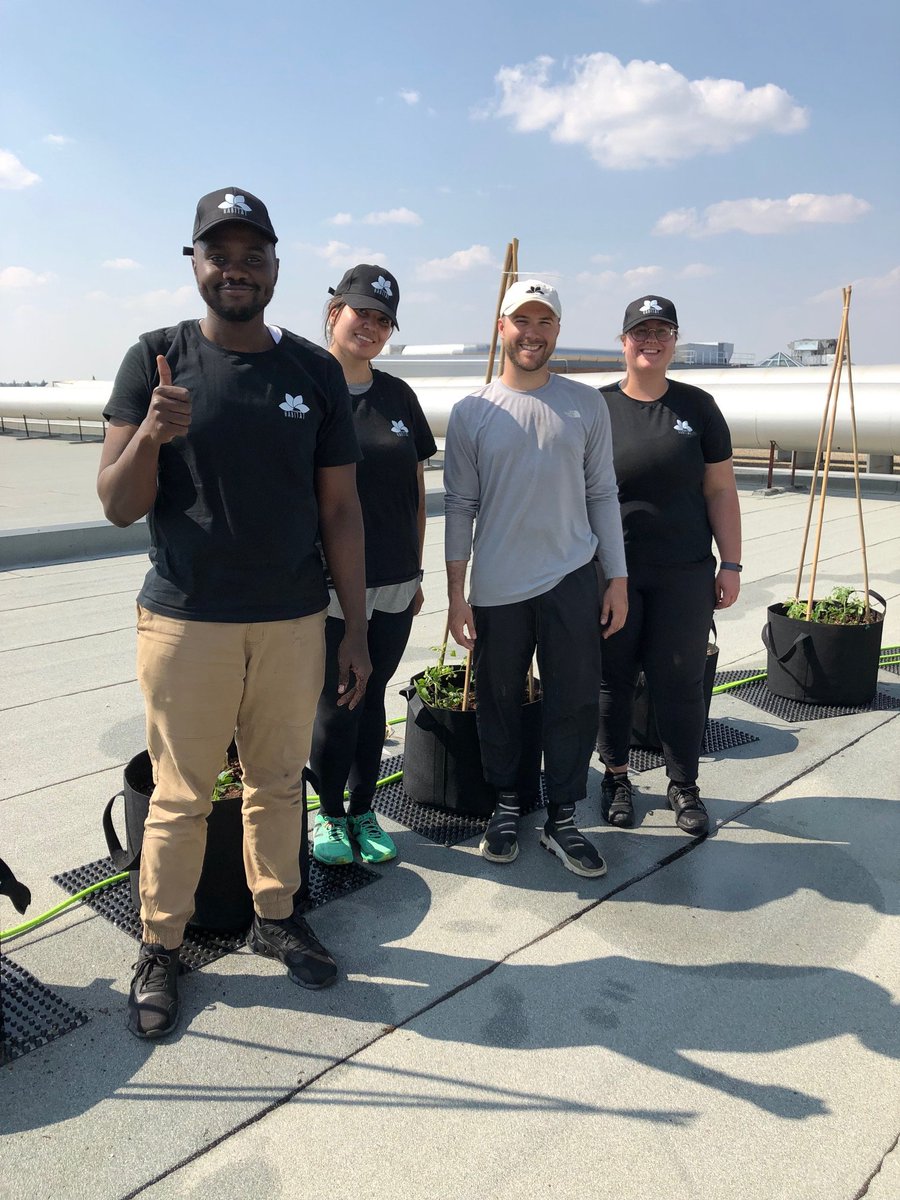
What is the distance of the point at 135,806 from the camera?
2688 millimetres

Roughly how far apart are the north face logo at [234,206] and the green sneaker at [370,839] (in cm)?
202

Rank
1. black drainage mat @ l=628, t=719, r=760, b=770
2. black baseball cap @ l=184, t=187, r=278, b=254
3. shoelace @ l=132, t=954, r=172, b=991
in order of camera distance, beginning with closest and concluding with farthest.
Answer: black baseball cap @ l=184, t=187, r=278, b=254 < shoelace @ l=132, t=954, r=172, b=991 < black drainage mat @ l=628, t=719, r=760, b=770

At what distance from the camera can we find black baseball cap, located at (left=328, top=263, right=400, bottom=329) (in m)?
2.78

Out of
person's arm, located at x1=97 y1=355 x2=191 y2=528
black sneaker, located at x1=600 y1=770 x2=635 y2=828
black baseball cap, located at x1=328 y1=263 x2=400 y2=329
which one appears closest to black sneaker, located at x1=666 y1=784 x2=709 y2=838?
black sneaker, located at x1=600 y1=770 x2=635 y2=828

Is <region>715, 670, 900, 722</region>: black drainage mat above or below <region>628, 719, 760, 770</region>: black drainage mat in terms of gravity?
above

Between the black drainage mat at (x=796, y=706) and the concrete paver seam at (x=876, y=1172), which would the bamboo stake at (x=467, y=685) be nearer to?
the concrete paver seam at (x=876, y=1172)

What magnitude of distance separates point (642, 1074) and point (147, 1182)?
1143 mm

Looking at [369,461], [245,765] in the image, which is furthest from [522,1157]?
[369,461]

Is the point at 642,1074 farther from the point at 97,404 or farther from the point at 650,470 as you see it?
the point at 97,404

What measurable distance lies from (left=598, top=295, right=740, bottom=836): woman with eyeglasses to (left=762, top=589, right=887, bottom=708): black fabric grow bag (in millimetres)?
1402

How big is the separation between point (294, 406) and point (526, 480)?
3.25 ft

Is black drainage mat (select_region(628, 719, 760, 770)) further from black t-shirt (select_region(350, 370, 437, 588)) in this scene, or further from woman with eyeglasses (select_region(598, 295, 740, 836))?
black t-shirt (select_region(350, 370, 437, 588))

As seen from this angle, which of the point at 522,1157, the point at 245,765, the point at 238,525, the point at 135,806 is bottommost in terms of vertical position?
the point at 522,1157

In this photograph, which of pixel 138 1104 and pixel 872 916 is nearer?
pixel 138 1104
